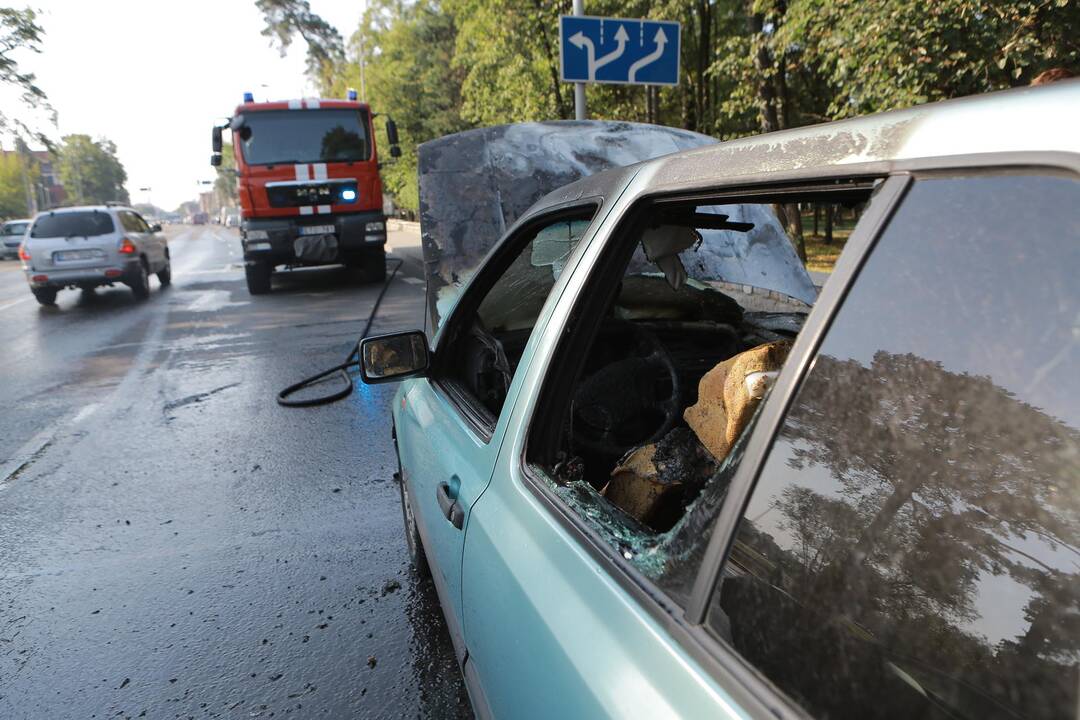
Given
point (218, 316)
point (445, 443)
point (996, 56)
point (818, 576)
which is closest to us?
point (818, 576)

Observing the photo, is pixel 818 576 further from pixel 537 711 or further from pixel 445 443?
pixel 445 443

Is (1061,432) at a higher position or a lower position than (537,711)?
higher

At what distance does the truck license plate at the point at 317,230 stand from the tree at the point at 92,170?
336 ft

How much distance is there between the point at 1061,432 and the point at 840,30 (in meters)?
8.22

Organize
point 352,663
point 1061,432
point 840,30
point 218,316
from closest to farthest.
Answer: point 1061,432
point 352,663
point 840,30
point 218,316

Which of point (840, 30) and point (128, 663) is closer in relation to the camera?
point (128, 663)

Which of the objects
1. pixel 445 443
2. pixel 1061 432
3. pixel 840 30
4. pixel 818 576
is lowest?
pixel 445 443

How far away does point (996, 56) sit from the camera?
6.59 meters

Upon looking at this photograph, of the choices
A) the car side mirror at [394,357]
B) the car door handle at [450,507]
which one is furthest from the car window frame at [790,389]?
the car side mirror at [394,357]

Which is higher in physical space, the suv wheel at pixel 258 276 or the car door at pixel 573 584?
the car door at pixel 573 584

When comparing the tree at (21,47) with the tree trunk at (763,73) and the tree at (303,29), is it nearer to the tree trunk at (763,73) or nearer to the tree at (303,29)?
the tree at (303,29)

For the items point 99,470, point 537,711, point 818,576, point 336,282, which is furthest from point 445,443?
point 336,282

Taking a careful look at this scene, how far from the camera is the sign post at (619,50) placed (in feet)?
27.2

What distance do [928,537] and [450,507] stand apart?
124 cm
